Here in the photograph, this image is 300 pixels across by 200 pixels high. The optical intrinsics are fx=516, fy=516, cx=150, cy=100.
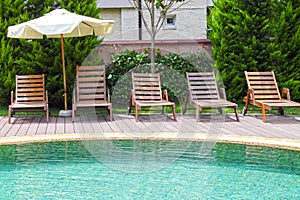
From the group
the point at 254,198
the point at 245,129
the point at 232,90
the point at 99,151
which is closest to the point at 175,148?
the point at 99,151

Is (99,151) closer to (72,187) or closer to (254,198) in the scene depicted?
(72,187)

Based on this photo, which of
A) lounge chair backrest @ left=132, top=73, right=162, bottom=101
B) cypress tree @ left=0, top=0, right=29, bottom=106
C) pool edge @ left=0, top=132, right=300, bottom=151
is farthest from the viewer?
cypress tree @ left=0, top=0, right=29, bottom=106

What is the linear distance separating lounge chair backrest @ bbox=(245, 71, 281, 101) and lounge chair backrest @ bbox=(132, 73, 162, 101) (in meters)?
1.67

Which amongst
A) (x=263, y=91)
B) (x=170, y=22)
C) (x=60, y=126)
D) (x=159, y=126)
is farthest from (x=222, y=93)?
(x=170, y=22)

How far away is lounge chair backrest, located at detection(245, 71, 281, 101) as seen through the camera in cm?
936

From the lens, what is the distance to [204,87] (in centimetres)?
947

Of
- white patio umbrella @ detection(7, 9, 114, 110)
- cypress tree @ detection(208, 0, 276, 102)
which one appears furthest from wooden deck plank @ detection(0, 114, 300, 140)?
cypress tree @ detection(208, 0, 276, 102)

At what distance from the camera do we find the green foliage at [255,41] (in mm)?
10469

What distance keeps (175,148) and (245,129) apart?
1555mm

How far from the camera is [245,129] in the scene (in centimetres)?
787

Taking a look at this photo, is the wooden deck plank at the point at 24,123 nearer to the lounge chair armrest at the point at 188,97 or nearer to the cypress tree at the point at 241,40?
the lounge chair armrest at the point at 188,97

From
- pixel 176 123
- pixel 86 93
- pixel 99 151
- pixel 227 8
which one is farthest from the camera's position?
pixel 227 8

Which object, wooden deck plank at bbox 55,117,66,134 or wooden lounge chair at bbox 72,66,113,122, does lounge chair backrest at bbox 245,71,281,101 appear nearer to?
wooden lounge chair at bbox 72,66,113,122

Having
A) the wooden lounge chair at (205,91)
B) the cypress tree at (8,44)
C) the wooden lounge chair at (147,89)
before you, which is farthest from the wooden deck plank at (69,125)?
the wooden lounge chair at (205,91)
